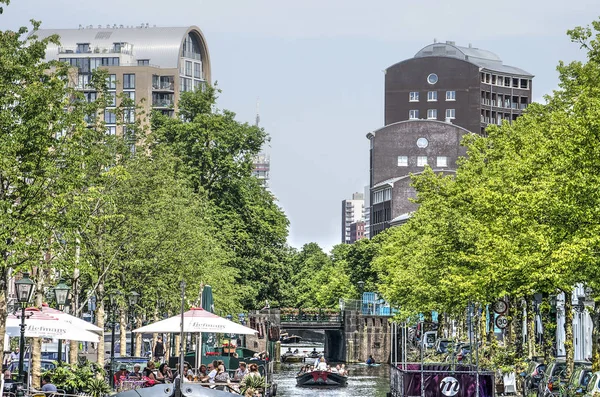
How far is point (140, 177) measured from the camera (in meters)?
58.4

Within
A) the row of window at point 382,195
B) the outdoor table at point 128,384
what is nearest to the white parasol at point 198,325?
the outdoor table at point 128,384

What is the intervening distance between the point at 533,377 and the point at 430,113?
140 m

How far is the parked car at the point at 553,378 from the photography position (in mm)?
45713

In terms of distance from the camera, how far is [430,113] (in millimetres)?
189500

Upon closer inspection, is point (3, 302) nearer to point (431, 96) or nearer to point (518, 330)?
point (518, 330)

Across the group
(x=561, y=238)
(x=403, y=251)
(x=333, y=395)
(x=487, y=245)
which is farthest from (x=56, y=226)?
(x=403, y=251)

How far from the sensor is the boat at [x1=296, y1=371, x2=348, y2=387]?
8656cm

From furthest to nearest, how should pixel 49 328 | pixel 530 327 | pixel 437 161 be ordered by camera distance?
1. pixel 437 161
2. pixel 530 327
3. pixel 49 328

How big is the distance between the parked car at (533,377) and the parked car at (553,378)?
3.97ft

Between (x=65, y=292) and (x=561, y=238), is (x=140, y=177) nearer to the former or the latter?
(x=65, y=292)

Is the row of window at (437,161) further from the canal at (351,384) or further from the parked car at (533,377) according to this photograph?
the parked car at (533,377)

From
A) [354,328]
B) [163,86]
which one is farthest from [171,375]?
[163,86]

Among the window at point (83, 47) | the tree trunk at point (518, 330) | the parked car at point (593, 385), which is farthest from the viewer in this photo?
the window at point (83, 47)

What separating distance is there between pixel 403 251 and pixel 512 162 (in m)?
47.8
